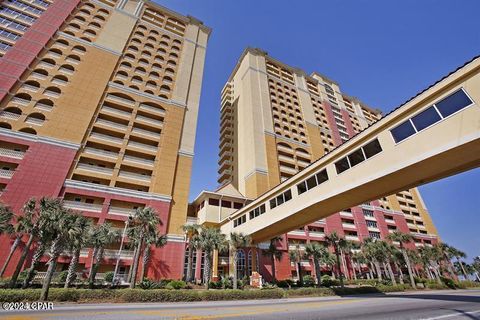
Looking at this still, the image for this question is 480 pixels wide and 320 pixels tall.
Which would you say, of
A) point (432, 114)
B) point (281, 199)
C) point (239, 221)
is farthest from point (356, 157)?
point (239, 221)

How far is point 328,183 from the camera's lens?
20047 millimetres

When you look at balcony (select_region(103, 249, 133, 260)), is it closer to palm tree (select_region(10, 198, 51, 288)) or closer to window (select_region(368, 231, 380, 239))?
palm tree (select_region(10, 198, 51, 288))

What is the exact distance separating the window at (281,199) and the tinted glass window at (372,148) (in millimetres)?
9327

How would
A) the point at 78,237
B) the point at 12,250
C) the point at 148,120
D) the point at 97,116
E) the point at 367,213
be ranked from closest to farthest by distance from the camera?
the point at 78,237
the point at 12,250
the point at 97,116
the point at 148,120
the point at 367,213

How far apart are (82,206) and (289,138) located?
50.9 m

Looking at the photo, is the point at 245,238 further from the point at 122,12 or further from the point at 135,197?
the point at 122,12

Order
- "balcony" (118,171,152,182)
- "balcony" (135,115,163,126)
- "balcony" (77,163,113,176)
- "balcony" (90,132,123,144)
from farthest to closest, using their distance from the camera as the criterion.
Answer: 1. "balcony" (135,115,163,126)
2. "balcony" (90,132,123,144)
3. "balcony" (118,171,152,182)
4. "balcony" (77,163,113,176)

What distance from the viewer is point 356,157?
723 inches

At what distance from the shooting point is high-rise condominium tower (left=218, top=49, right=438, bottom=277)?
55.4m

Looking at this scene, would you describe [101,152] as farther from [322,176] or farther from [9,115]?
[322,176]

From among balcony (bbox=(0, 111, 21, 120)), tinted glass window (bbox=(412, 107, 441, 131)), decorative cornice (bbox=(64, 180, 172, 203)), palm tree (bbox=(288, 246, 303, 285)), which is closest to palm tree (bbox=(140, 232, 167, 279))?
decorative cornice (bbox=(64, 180, 172, 203))

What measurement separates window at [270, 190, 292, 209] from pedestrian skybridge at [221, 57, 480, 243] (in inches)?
33.6

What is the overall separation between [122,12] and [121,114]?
32828mm

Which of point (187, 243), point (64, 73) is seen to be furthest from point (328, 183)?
point (64, 73)
